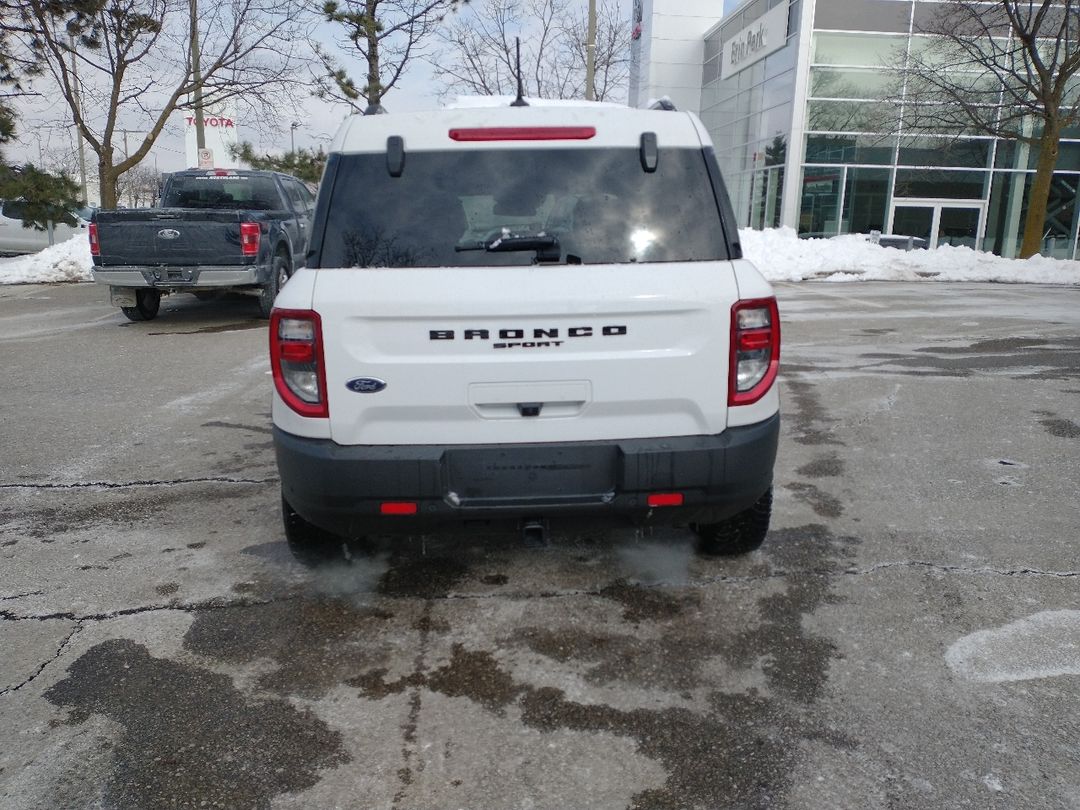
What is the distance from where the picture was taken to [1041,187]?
23062 mm

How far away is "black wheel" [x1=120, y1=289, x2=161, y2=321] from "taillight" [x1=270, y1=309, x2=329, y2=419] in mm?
9891

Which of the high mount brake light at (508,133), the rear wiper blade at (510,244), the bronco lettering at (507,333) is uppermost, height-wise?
the high mount brake light at (508,133)

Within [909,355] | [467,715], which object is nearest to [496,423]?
[467,715]

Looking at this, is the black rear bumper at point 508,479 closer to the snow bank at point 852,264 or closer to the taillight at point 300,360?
the taillight at point 300,360

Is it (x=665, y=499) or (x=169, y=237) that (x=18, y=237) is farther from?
(x=665, y=499)

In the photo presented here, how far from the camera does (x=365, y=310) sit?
3047mm

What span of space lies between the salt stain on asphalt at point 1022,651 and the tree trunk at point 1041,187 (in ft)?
75.9

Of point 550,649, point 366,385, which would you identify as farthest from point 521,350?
point 550,649

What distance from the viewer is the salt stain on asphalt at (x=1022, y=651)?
3.07 metres

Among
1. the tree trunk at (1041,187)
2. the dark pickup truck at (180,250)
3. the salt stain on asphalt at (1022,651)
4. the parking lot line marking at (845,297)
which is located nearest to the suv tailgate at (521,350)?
the salt stain on asphalt at (1022,651)

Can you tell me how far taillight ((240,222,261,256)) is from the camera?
35.8 feet

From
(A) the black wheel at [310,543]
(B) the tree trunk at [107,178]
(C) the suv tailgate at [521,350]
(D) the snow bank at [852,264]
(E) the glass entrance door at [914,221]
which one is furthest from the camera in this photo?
(E) the glass entrance door at [914,221]

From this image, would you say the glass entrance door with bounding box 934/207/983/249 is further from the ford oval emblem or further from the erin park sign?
the ford oval emblem

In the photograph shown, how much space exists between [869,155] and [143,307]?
22.9 meters
